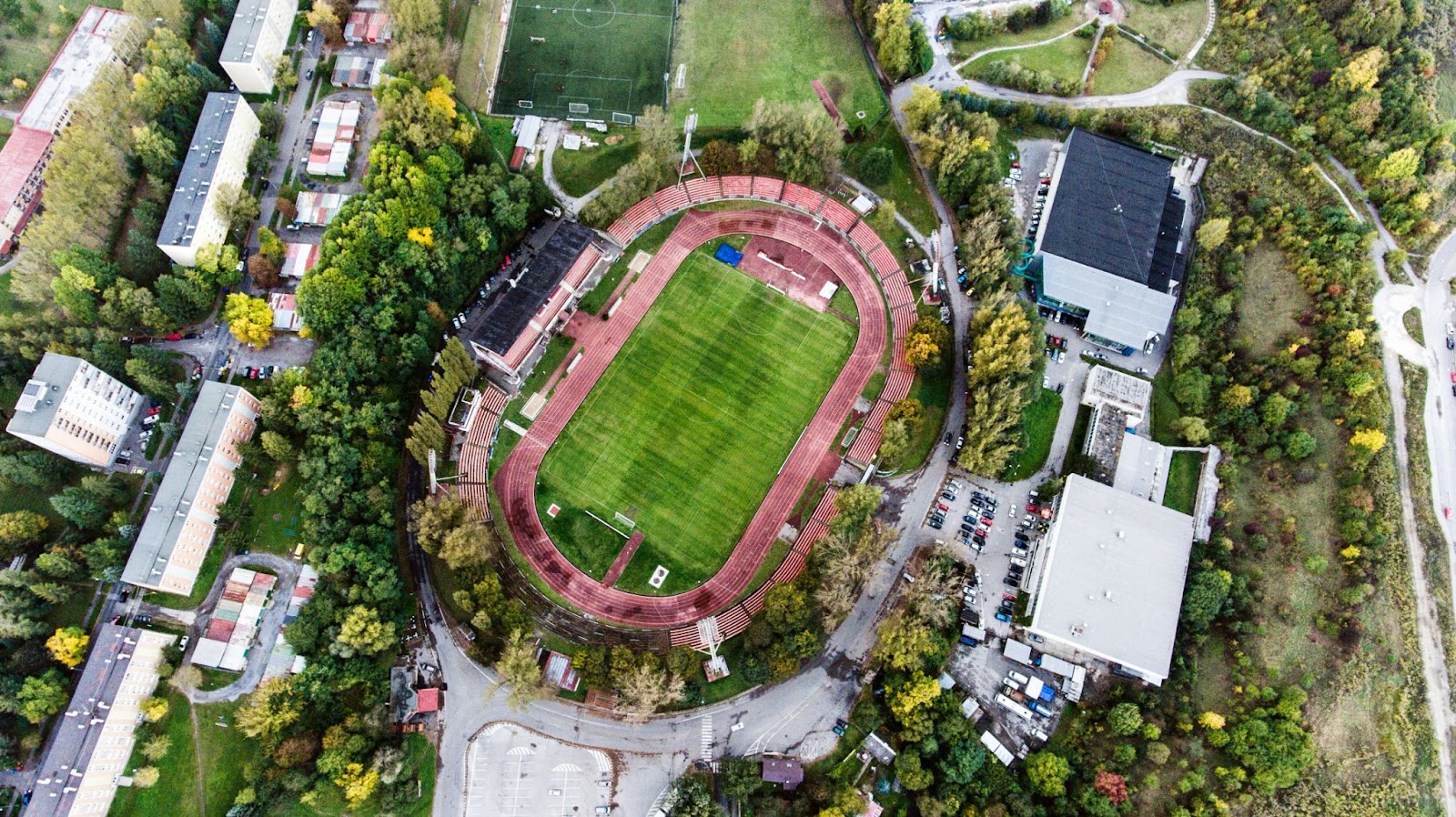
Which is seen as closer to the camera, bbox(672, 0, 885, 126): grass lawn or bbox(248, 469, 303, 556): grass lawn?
bbox(248, 469, 303, 556): grass lawn

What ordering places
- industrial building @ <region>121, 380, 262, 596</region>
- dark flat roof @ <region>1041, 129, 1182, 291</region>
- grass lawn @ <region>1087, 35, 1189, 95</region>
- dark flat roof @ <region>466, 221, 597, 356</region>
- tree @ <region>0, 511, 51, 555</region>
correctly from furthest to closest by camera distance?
grass lawn @ <region>1087, 35, 1189, 95</region> < dark flat roof @ <region>1041, 129, 1182, 291</region> < dark flat roof @ <region>466, 221, 597, 356</region> < tree @ <region>0, 511, 51, 555</region> < industrial building @ <region>121, 380, 262, 596</region>

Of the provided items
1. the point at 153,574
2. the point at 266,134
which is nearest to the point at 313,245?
the point at 266,134

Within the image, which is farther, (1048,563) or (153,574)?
(1048,563)

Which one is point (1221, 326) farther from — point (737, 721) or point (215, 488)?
point (215, 488)

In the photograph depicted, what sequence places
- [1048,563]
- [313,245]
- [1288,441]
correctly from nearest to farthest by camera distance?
[1048,563] < [1288,441] < [313,245]

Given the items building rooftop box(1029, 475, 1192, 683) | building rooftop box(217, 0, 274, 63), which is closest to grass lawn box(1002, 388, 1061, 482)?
building rooftop box(1029, 475, 1192, 683)

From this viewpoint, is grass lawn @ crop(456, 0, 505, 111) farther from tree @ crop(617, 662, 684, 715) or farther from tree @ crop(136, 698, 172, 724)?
tree @ crop(136, 698, 172, 724)

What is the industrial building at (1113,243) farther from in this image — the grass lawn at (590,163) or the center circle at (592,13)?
the center circle at (592,13)
